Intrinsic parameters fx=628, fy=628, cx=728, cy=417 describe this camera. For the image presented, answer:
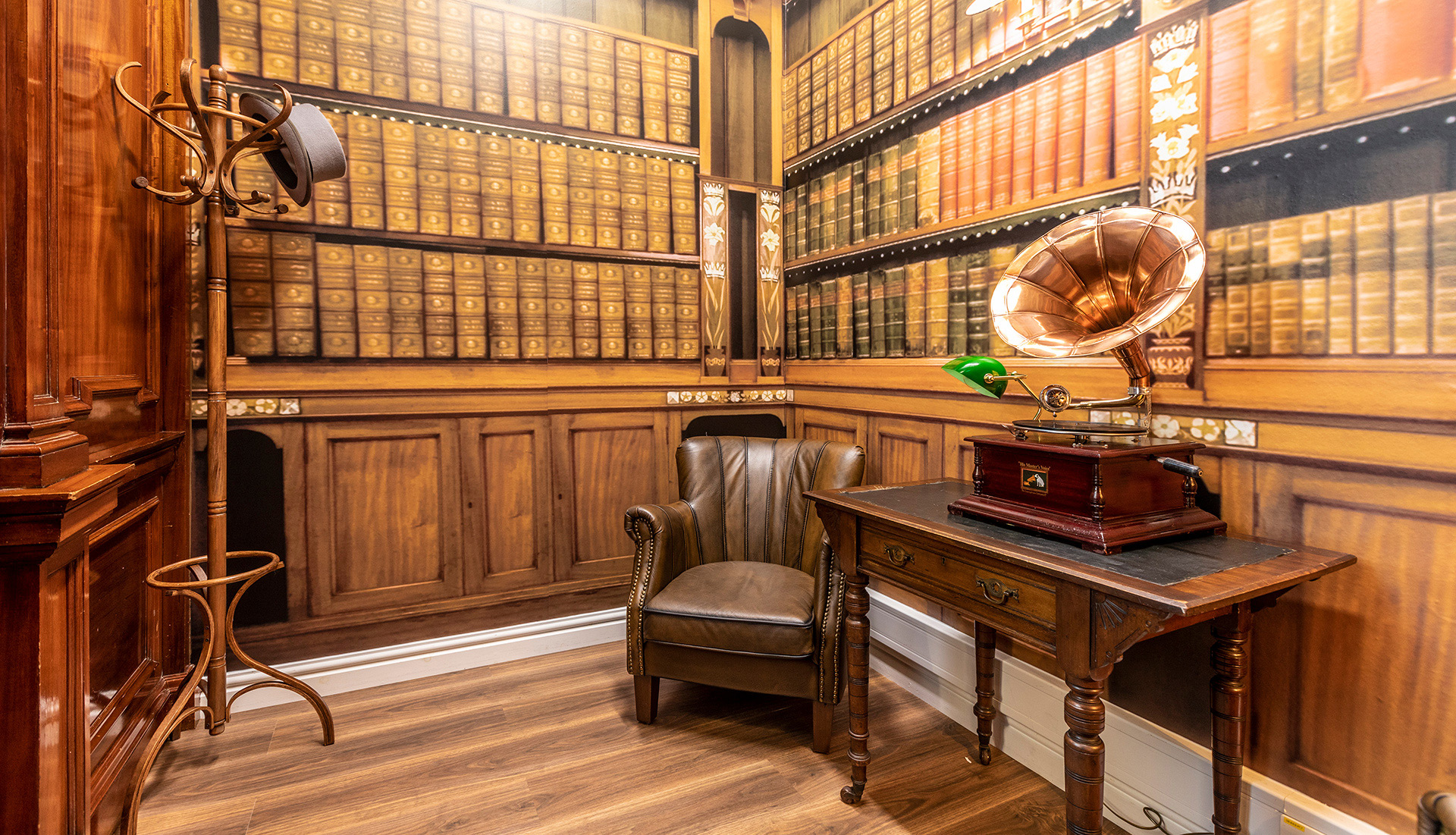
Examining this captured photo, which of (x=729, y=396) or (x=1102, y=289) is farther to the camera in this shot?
(x=729, y=396)

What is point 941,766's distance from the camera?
5.97ft

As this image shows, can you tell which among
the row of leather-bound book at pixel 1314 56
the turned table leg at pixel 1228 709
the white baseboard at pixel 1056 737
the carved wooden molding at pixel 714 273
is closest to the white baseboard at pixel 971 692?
the white baseboard at pixel 1056 737

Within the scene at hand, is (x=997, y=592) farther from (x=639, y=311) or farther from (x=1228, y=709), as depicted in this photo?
(x=639, y=311)

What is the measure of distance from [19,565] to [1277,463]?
7.90 ft

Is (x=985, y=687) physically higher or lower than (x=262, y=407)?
lower

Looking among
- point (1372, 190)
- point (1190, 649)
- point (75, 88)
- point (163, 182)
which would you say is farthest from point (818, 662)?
point (163, 182)

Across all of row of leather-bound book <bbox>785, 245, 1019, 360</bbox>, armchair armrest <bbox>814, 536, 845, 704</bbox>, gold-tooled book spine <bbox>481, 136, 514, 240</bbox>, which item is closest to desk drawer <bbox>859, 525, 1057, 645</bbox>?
armchair armrest <bbox>814, 536, 845, 704</bbox>

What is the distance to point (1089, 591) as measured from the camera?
103 cm

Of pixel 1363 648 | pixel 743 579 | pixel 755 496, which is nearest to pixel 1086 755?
pixel 1363 648

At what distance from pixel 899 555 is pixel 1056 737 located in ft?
2.64

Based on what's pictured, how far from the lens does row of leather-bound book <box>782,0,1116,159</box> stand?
1812 millimetres

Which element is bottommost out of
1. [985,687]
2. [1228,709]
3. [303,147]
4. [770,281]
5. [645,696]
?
[645,696]

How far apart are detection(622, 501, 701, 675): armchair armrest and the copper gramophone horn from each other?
3.97 ft

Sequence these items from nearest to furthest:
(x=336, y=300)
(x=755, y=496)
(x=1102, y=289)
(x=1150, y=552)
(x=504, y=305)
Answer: (x=1150, y=552)
(x=1102, y=289)
(x=336, y=300)
(x=755, y=496)
(x=504, y=305)
